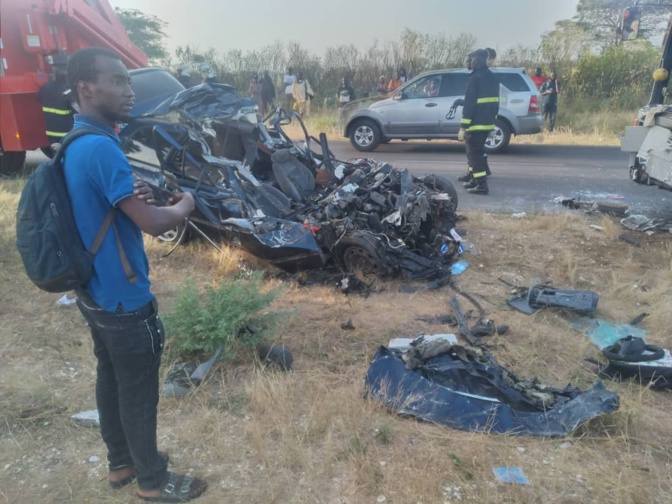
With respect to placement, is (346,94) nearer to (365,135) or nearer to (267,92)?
(267,92)

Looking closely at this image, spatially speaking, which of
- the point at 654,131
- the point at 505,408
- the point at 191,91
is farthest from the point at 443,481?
the point at 654,131


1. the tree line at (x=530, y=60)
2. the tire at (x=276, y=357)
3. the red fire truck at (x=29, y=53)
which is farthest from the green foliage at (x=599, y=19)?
the tire at (x=276, y=357)

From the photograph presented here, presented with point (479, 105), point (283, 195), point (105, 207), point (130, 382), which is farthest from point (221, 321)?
point (479, 105)

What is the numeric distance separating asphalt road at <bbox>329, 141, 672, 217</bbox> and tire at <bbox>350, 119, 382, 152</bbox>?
0.21 m

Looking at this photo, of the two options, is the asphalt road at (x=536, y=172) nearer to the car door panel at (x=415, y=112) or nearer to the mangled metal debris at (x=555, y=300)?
the car door panel at (x=415, y=112)

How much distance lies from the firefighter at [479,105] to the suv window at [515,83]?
11.6ft

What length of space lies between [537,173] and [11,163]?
970 centimetres

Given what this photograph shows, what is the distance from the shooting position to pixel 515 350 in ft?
12.0

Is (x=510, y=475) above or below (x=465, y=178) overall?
below

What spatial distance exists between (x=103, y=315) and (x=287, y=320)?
201 cm

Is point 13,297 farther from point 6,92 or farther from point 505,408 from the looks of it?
point 6,92

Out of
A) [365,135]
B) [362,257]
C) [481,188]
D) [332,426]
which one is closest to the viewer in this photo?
[332,426]

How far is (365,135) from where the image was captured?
41.8ft

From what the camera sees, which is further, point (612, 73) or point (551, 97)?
point (612, 73)
